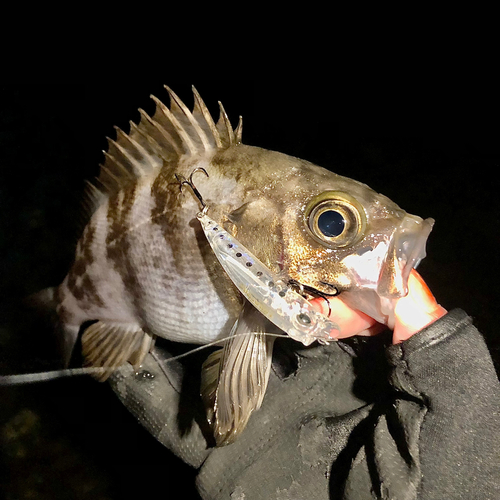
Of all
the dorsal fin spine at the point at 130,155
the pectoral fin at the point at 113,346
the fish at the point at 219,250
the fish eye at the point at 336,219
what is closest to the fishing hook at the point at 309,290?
the fish at the point at 219,250

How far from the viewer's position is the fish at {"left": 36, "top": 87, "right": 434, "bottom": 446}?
0.84 metres

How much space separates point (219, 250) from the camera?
35.5 inches

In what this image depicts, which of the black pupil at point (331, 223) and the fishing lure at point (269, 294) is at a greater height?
the black pupil at point (331, 223)

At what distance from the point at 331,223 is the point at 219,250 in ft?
1.00

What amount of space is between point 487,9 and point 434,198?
4.22ft

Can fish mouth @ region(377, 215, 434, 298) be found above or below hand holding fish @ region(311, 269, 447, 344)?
above

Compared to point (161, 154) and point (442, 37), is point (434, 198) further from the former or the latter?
point (161, 154)

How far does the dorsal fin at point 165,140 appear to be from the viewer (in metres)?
1.06

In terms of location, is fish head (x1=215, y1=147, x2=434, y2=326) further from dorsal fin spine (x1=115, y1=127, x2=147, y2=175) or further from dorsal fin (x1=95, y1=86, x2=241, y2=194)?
dorsal fin spine (x1=115, y1=127, x2=147, y2=175)

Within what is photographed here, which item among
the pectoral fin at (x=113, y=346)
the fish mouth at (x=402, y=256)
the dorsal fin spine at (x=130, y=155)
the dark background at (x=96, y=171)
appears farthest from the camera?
the dark background at (x=96, y=171)

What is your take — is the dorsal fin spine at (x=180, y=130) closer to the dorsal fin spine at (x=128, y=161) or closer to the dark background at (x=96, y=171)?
the dorsal fin spine at (x=128, y=161)

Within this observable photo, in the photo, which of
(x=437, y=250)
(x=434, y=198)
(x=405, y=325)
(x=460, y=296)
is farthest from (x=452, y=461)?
(x=434, y=198)

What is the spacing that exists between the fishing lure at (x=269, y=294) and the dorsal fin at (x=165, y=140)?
306 mm

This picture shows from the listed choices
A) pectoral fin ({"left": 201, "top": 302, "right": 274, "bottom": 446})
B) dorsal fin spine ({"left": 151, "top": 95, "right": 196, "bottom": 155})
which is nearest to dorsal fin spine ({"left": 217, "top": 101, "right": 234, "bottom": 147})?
dorsal fin spine ({"left": 151, "top": 95, "right": 196, "bottom": 155})
